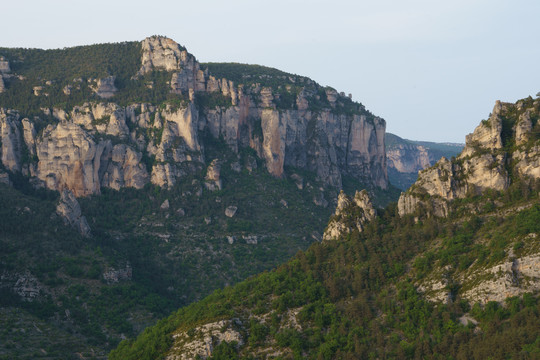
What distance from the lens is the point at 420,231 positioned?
10525cm

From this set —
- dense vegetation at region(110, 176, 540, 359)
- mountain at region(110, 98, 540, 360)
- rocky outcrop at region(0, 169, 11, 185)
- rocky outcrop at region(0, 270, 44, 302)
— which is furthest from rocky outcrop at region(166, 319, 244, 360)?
rocky outcrop at region(0, 169, 11, 185)

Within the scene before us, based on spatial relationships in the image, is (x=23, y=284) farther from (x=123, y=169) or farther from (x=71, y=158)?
(x=123, y=169)

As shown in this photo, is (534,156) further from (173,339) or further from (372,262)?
(173,339)

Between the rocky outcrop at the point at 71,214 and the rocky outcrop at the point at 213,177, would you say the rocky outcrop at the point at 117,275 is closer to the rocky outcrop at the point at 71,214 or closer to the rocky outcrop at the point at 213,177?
the rocky outcrop at the point at 71,214

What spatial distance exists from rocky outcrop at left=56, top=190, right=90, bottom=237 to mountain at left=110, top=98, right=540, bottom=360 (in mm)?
53372

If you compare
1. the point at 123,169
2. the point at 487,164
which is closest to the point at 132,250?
the point at 123,169

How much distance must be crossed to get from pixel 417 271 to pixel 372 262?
7808mm

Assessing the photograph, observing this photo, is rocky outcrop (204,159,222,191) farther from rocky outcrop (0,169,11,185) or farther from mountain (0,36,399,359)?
rocky outcrop (0,169,11,185)

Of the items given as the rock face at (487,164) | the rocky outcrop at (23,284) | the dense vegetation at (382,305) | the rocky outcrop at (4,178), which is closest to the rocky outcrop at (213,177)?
the rocky outcrop at (4,178)

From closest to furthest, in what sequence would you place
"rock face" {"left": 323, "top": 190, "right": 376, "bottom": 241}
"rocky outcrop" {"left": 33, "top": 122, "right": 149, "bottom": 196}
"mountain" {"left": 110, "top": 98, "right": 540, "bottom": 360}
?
"mountain" {"left": 110, "top": 98, "right": 540, "bottom": 360}, "rock face" {"left": 323, "top": 190, "right": 376, "bottom": 241}, "rocky outcrop" {"left": 33, "top": 122, "right": 149, "bottom": 196}

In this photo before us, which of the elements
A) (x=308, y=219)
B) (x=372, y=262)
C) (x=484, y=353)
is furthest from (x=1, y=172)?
(x=484, y=353)

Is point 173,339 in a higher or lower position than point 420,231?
lower

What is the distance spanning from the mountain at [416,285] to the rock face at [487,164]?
0.17 meters

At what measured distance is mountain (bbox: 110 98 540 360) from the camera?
270ft
